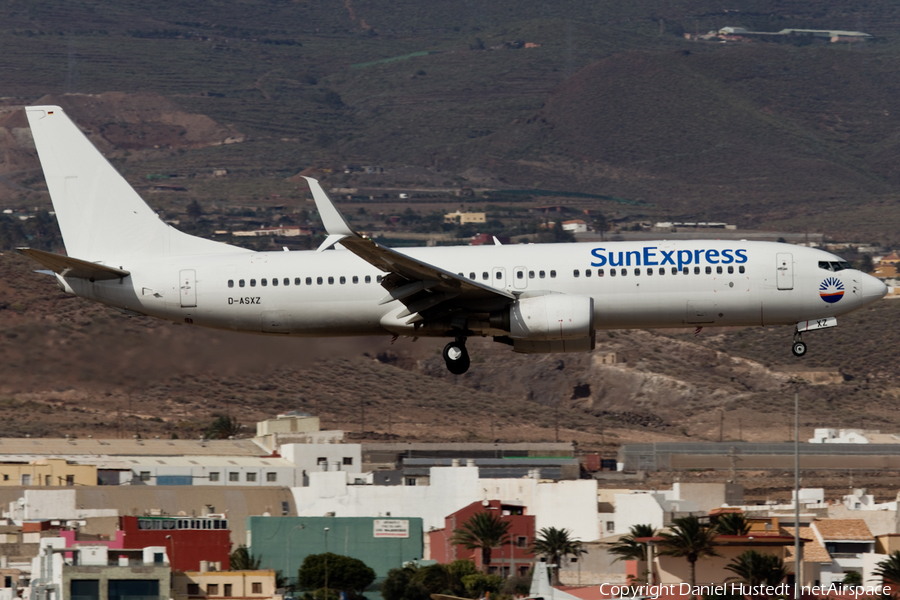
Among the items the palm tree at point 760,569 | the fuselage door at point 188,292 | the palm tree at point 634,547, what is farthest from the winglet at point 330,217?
the palm tree at point 634,547

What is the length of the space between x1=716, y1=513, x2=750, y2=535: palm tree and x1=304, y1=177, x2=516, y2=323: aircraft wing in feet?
96.1

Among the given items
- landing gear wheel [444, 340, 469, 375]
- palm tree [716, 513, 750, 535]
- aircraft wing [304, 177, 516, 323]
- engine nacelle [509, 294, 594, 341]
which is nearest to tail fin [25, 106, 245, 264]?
aircraft wing [304, 177, 516, 323]

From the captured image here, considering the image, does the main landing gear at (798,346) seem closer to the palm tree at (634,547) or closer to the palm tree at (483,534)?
the palm tree at (634,547)

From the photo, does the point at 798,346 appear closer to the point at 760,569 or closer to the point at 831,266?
the point at 831,266

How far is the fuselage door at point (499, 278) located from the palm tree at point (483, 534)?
39485mm

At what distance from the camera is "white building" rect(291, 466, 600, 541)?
88.5m

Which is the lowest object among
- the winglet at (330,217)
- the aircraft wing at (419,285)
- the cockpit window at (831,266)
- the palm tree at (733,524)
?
the palm tree at (733,524)

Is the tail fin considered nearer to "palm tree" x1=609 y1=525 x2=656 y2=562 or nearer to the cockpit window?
the cockpit window

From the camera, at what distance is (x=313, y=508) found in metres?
93.2

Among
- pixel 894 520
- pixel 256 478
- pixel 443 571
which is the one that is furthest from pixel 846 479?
pixel 256 478

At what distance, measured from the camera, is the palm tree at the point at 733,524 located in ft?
229

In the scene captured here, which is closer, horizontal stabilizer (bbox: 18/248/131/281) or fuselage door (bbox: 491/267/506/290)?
horizontal stabilizer (bbox: 18/248/131/281)

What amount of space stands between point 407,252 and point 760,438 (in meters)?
79.6

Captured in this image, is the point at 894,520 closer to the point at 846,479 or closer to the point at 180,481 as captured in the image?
the point at 846,479
